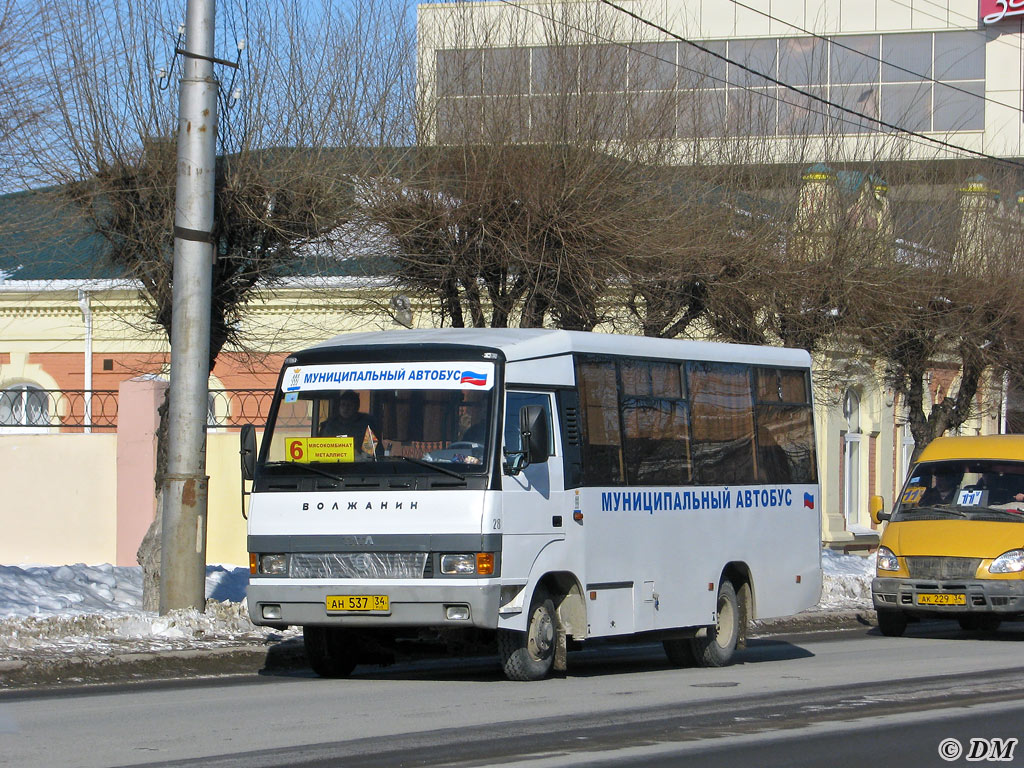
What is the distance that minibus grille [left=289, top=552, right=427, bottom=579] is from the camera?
1176cm

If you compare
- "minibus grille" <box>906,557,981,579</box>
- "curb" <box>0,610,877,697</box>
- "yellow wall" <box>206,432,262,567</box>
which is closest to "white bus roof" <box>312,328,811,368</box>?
"curb" <box>0,610,877,697</box>

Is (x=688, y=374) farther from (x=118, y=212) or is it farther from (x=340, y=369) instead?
(x=118, y=212)

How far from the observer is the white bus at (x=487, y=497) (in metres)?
11.8

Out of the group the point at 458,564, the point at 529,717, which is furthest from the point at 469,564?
the point at 529,717

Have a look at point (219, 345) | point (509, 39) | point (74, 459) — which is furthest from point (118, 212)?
point (74, 459)

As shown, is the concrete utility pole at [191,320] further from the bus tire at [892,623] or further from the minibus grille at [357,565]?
the bus tire at [892,623]

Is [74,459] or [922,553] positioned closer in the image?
[922,553]

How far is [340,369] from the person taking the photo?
492 inches

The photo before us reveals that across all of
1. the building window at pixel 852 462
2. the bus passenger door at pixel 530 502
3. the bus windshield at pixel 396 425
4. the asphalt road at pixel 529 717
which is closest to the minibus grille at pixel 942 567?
the asphalt road at pixel 529 717

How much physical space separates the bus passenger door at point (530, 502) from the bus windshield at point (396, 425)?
268 millimetres

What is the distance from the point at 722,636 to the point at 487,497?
13.7 ft

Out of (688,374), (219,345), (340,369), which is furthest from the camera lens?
(219,345)

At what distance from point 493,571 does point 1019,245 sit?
718 inches

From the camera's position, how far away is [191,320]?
47.5ft
